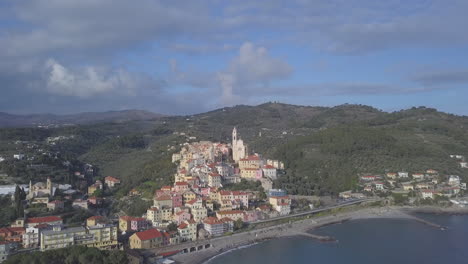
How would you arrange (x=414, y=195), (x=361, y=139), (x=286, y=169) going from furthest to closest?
(x=361, y=139) < (x=286, y=169) < (x=414, y=195)

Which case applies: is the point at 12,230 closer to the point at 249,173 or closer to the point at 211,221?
the point at 211,221

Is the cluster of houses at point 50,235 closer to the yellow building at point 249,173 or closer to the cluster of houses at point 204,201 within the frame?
the cluster of houses at point 204,201

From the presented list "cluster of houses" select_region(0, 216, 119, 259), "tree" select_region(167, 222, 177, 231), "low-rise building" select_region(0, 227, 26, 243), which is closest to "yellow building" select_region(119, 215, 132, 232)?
"cluster of houses" select_region(0, 216, 119, 259)

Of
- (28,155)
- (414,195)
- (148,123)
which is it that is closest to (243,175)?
(414,195)

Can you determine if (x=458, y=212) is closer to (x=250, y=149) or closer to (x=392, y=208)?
(x=392, y=208)

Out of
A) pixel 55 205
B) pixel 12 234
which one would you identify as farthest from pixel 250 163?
pixel 12 234
